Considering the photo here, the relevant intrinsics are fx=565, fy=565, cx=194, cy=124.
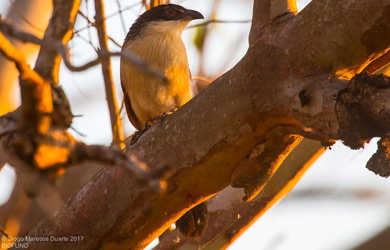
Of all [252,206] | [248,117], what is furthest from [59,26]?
[252,206]

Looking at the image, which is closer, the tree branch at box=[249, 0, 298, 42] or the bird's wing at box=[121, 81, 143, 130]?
the tree branch at box=[249, 0, 298, 42]

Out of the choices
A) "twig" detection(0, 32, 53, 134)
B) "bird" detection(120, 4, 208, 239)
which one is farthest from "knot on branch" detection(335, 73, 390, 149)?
"bird" detection(120, 4, 208, 239)

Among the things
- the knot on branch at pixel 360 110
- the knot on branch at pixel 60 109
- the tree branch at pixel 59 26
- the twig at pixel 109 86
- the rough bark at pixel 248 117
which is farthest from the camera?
the twig at pixel 109 86

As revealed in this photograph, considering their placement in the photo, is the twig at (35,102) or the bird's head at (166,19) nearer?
the twig at (35,102)

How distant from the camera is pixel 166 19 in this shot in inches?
192

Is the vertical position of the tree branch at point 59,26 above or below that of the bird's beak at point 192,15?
below

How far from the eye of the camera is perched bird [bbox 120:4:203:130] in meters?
4.53

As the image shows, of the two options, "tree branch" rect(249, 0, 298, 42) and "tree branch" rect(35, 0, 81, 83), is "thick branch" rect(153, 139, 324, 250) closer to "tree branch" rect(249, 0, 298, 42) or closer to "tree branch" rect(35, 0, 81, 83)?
"tree branch" rect(249, 0, 298, 42)

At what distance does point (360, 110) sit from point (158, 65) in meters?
2.32

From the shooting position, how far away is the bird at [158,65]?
4.53 metres

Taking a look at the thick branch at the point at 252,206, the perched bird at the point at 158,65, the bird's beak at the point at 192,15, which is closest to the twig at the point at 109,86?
the perched bird at the point at 158,65

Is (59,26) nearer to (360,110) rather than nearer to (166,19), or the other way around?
(360,110)

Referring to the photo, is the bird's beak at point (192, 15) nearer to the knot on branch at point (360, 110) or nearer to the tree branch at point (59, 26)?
the knot on branch at point (360, 110)

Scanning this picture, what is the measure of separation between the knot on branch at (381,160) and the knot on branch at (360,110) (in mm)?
49
